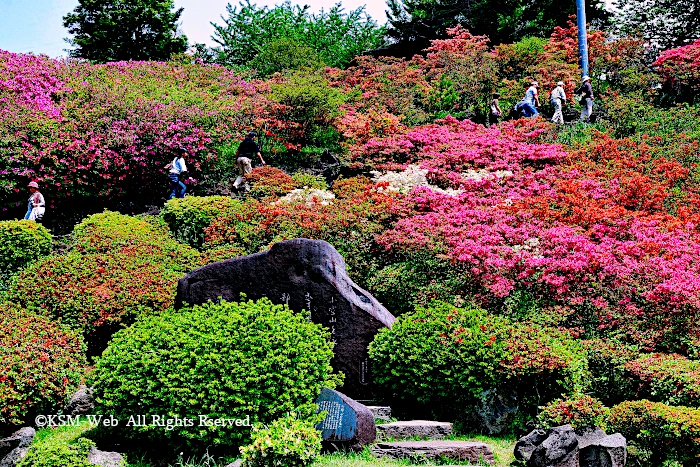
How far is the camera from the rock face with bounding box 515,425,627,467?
21.0 feet

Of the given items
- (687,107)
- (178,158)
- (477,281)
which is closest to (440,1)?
(687,107)

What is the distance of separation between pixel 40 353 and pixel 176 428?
2.54 metres

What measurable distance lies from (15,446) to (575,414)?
19.1ft

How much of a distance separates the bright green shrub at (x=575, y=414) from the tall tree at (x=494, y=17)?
2112 cm

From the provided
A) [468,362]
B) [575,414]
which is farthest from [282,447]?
[575,414]

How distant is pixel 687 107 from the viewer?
18.2 metres

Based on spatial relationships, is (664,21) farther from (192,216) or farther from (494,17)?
(192,216)

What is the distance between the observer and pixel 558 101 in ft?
60.8

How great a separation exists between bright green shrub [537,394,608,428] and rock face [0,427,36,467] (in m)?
5.36

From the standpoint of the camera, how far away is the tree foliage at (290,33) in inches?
1159

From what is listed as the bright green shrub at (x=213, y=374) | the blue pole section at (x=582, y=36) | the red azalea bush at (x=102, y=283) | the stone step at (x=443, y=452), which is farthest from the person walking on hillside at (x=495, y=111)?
the stone step at (x=443, y=452)

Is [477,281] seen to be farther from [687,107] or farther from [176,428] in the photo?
[687,107]

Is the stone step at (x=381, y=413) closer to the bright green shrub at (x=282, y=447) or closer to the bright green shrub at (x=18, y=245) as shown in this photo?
the bright green shrub at (x=282, y=447)

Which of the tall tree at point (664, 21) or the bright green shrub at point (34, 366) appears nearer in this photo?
Result: the bright green shrub at point (34, 366)
